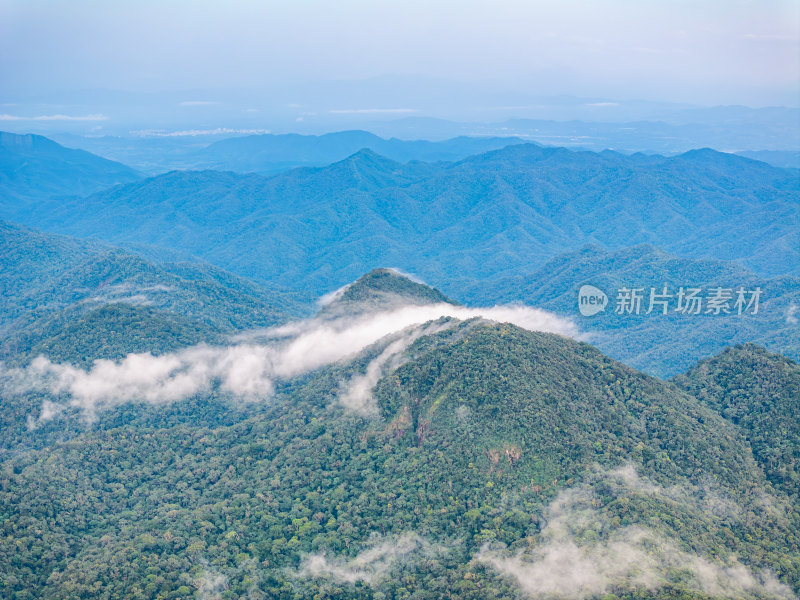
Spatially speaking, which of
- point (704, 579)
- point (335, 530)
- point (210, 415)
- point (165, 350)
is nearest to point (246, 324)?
point (165, 350)

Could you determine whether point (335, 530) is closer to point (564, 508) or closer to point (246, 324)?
point (564, 508)

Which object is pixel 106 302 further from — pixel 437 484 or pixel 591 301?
pixel 591 301

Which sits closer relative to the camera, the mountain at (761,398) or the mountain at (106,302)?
the mountain at (761,398)

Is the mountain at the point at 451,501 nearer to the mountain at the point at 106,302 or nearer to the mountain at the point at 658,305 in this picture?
the mountain at the point at 106,302

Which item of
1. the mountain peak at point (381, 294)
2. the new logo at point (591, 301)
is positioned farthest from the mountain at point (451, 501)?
the new logo at point (591, 301)

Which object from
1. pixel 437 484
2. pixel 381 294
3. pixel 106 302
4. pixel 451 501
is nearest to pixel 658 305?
pixel 381 294

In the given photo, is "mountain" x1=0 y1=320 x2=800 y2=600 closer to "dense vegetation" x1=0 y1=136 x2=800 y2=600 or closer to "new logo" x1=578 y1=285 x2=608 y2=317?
"dense vegetation" x1=0 y1=136 x2=800 y2=600

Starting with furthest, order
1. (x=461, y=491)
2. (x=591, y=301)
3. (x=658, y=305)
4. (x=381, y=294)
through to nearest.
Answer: (x=591, y=301)
(x=658, y=305)
(x=381, y=294)
(x=461, y=491)
